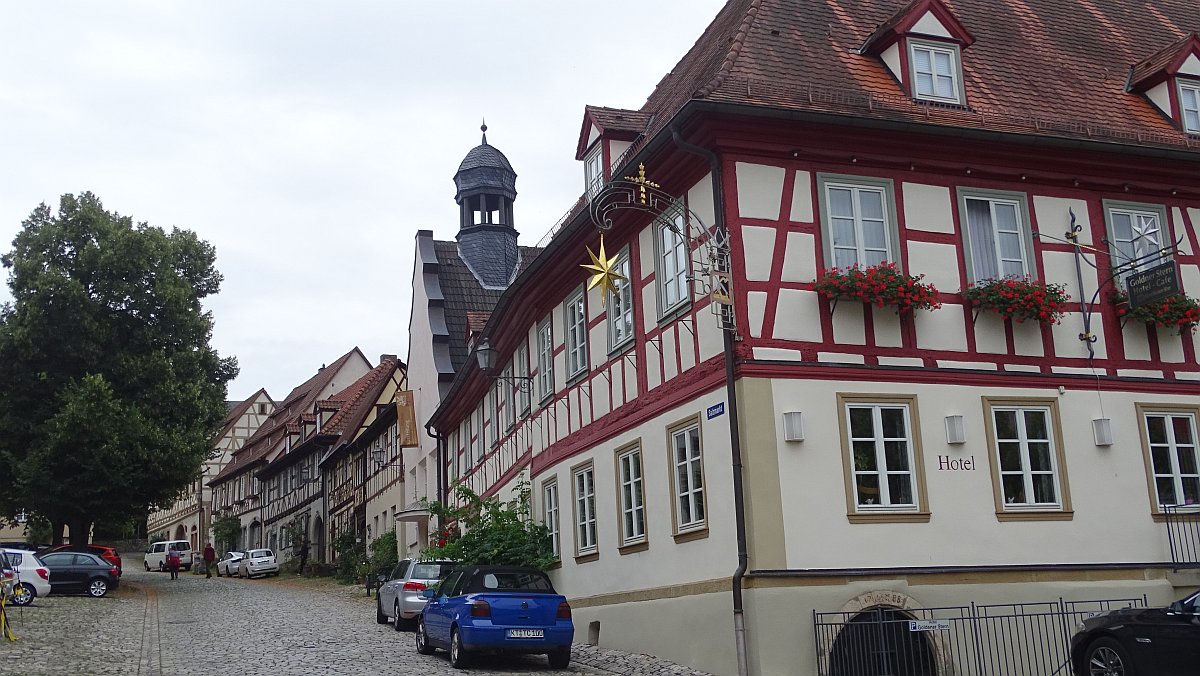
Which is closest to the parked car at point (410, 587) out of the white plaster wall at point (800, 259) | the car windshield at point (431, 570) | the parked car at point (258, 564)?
the car windshield at point (431, 570)

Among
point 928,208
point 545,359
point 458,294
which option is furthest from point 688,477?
point 458,294

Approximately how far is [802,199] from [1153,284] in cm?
533

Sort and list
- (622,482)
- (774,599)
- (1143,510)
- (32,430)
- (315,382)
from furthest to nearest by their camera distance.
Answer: (315,382)
(32,430)
(622,482)
(1143,510)
(774,599)

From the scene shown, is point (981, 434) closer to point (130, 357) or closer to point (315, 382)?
point (130, 357)

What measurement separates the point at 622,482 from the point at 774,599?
5011 millimetres

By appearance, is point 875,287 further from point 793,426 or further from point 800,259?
point 793,426

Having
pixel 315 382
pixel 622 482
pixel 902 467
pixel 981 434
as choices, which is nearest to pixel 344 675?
pixel 622 482

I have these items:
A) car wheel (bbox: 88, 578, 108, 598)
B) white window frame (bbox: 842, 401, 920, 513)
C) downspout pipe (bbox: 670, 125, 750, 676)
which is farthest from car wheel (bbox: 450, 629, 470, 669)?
car wheel (bbox: 88, 578, 108, 598)

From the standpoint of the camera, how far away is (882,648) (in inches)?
620

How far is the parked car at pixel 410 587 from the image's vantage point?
973 inches

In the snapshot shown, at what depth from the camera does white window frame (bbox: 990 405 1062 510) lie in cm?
1730

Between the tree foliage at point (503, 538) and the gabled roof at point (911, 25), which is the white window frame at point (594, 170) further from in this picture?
the tree foliage at point (503, 538)

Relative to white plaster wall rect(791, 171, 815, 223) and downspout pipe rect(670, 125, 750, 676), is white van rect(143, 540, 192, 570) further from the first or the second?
white plaster wall rect(791, 171, 815, 223)

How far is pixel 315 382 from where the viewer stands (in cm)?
7556
